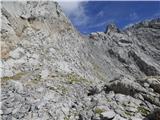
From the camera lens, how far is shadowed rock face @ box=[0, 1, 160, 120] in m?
34.9

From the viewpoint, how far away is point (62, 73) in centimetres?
4750

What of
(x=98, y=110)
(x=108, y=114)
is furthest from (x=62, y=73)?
(x=108, y=114)

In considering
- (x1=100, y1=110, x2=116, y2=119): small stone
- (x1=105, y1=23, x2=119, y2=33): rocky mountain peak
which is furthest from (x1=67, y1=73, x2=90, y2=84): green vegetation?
(x1=105, y1=23, x2=119, y2=33): rocky mountain peak

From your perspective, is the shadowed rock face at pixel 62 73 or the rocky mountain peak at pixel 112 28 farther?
the rocky mountain peak at pixel 112 28

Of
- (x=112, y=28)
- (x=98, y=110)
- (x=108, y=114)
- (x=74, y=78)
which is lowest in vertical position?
(x=108, y=114)

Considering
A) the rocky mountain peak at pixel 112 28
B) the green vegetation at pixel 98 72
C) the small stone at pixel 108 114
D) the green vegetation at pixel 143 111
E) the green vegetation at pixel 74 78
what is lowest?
the small stone at pixel 108 114

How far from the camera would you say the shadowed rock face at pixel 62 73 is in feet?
115

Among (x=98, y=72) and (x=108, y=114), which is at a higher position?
(x=98, y=72)

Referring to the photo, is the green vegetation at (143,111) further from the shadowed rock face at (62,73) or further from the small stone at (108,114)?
the small stone at (108,114)

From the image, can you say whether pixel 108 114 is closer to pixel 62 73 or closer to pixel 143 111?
pixel 143 111

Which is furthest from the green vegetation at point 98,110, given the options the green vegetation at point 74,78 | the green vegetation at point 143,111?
the green vegetation at point 74,78

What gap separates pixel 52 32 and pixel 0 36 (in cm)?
1362

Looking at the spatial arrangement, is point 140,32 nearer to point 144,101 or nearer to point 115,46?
point 115,46

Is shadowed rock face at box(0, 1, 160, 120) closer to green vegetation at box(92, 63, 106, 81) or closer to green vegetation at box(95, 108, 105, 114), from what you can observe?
green vegetation at box(92, 63, 106, 81)
